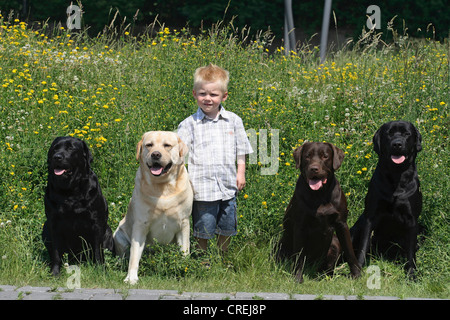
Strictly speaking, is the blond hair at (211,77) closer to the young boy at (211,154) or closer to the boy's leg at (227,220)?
the young boy at (211,154)

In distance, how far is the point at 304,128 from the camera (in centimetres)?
693

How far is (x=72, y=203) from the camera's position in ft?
16.1

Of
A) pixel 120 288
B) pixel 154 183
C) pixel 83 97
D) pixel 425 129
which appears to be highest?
pixel 83 97

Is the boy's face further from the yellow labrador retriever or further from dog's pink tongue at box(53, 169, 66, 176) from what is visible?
dog's pink tongue at box(53, 169, 66, 176)

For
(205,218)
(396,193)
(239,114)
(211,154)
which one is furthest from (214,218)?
(239,114)

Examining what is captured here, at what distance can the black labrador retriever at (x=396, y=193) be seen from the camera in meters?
5.20

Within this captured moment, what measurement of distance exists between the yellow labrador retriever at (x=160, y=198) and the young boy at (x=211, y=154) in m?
0.15

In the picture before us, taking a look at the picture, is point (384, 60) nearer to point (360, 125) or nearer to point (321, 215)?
point (360, 125)

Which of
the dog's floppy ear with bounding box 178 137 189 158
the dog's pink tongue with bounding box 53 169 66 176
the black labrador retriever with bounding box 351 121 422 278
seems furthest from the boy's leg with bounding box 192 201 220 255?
the black labrador retriever with bounding box 351 121 422 278

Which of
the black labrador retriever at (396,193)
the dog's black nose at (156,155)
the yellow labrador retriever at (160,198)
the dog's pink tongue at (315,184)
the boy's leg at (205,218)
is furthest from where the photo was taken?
the black labrador retriever at (396,193)

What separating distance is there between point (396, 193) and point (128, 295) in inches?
99.3

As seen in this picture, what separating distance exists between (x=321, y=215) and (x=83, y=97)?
144 inches

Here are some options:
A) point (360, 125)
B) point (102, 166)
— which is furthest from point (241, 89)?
point (102, 166)

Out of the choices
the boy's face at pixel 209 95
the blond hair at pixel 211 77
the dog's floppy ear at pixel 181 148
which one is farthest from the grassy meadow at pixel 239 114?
the blond hair at pixel 211 77
